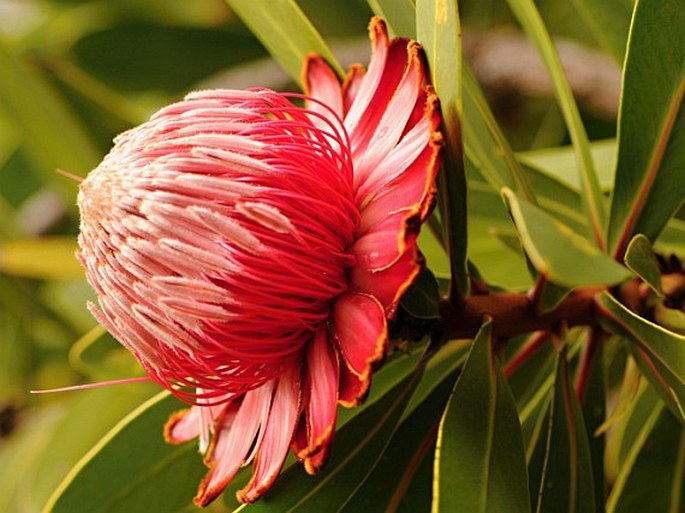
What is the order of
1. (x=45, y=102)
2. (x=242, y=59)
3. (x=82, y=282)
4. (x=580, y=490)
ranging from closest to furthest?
(x=580, y=490) < (x=45, y=102) < (x=82, y=282) < (x=242, y=59)

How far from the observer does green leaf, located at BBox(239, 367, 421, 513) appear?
0.77 m

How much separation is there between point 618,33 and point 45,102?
98 centimetres

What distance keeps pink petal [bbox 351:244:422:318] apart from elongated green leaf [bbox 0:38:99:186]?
0.98 metres

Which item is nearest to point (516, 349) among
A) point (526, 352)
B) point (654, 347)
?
point (526, 352)

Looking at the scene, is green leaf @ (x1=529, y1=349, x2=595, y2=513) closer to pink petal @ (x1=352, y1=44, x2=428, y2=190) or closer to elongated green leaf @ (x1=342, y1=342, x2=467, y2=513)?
elongated green leaf @ (x1=342, y1=342, x2=467, y2=513)

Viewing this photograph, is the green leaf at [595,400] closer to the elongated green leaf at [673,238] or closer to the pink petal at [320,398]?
the elongated green leaf at [673,238]

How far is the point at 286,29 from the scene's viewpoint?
873 millimetres

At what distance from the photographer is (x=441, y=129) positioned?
2.25 ft

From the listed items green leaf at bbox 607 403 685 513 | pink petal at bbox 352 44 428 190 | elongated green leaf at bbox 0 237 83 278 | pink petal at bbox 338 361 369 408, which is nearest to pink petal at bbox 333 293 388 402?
pink petal at bbox 338 361 369 408

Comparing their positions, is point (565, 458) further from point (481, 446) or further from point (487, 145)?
point (487, 145)

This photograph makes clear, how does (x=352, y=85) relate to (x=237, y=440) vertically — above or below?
above

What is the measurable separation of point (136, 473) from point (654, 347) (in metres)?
0.50

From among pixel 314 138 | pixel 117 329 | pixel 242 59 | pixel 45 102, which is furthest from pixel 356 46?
pixel 117 329

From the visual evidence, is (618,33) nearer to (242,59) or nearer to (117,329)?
(117,329)
